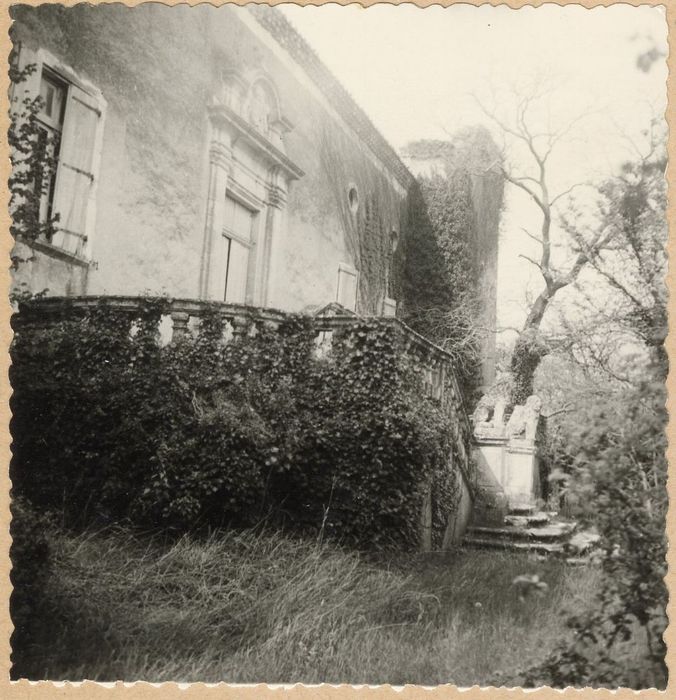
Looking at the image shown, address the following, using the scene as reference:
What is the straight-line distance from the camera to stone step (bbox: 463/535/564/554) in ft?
27.9

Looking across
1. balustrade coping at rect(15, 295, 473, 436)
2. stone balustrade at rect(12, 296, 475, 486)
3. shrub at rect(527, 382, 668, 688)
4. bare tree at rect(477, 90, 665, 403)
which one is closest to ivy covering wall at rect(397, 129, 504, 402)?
bare tree at rect(477, 90, 665, 403)

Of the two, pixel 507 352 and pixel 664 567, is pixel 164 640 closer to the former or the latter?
pixel 664 567

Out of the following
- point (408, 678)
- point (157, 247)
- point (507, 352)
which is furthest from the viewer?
point (507, 352)

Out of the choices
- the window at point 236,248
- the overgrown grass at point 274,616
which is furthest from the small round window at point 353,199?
the overgrown grass at point 274,616

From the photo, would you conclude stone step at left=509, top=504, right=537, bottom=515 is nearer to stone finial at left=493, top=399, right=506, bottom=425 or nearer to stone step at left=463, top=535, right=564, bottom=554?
stone step at left=463, top=535, right=564, bottom=554

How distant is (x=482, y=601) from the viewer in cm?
607

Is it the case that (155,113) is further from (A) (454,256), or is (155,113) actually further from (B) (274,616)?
(A) (454,256)

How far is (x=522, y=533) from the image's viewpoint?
9.03 metres

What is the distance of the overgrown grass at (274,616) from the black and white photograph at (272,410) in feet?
0.08

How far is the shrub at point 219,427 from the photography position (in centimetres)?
595

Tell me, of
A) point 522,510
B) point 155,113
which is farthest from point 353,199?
point 522,510

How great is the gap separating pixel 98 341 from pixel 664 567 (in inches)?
184

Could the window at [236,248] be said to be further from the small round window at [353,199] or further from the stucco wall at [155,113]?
the small round window at [353,199]

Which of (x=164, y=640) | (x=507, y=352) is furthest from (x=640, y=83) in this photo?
(x=507, y=352)
